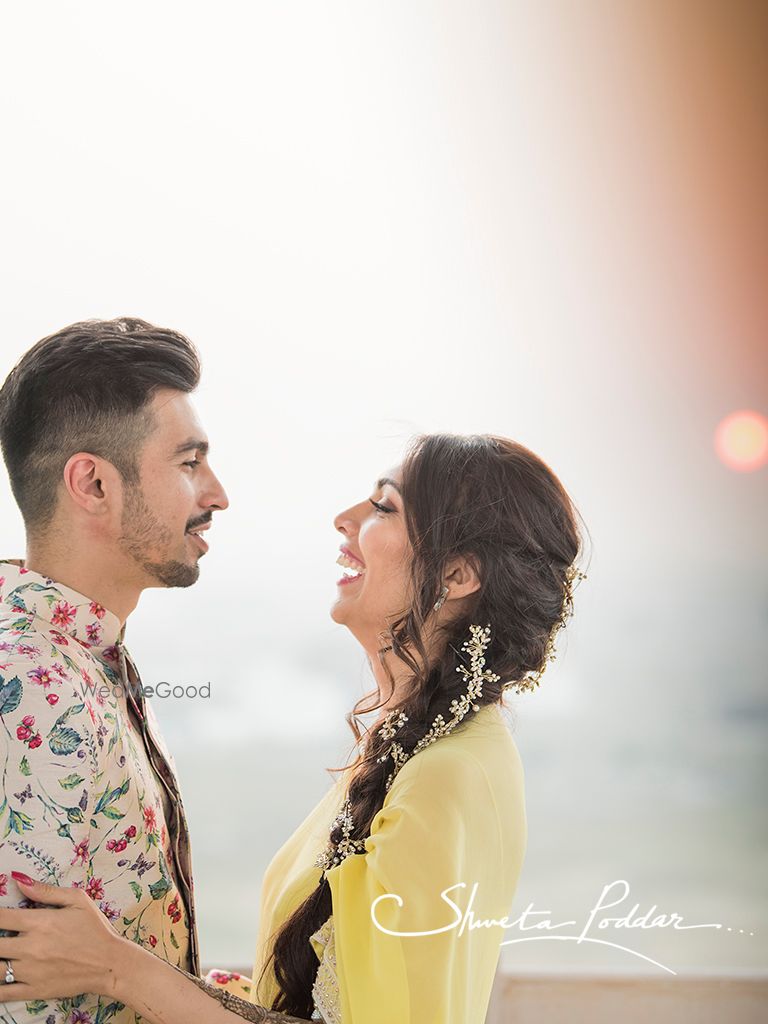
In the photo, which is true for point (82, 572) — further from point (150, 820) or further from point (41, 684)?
point (150, 820)

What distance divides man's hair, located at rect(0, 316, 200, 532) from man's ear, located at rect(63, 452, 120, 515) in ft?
A: 0.04

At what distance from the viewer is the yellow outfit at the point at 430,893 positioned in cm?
147

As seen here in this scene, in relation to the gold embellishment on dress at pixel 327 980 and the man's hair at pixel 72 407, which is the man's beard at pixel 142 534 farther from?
the gold embellishment on dress at pixel 327 980

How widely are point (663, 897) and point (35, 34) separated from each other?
3401mm

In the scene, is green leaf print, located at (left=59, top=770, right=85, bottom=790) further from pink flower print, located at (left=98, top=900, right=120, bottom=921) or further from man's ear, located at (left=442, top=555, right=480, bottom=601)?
man's ear, located at (left=442, top=555, right=480, bottom=601)

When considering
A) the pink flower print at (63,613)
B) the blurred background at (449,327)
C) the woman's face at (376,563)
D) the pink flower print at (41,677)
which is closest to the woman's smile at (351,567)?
the woman's face at (376,563)

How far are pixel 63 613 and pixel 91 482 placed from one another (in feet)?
0.69

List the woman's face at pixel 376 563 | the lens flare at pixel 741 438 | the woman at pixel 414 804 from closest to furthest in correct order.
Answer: the woman at pixel 414 804 → the woman's face at pixel 376 563 → the lens flare at pixel 741 438

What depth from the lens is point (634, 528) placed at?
352cm

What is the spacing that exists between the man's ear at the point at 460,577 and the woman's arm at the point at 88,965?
737mm

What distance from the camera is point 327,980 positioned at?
5.16 ft

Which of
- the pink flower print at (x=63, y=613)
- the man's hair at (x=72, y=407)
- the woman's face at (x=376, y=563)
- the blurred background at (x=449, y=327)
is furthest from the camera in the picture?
the blurred background at (x=449, y=327)

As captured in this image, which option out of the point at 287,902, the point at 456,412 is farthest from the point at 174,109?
the point at 287,902

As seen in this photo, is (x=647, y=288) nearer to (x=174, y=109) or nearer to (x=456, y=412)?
(x=456, y=412)
